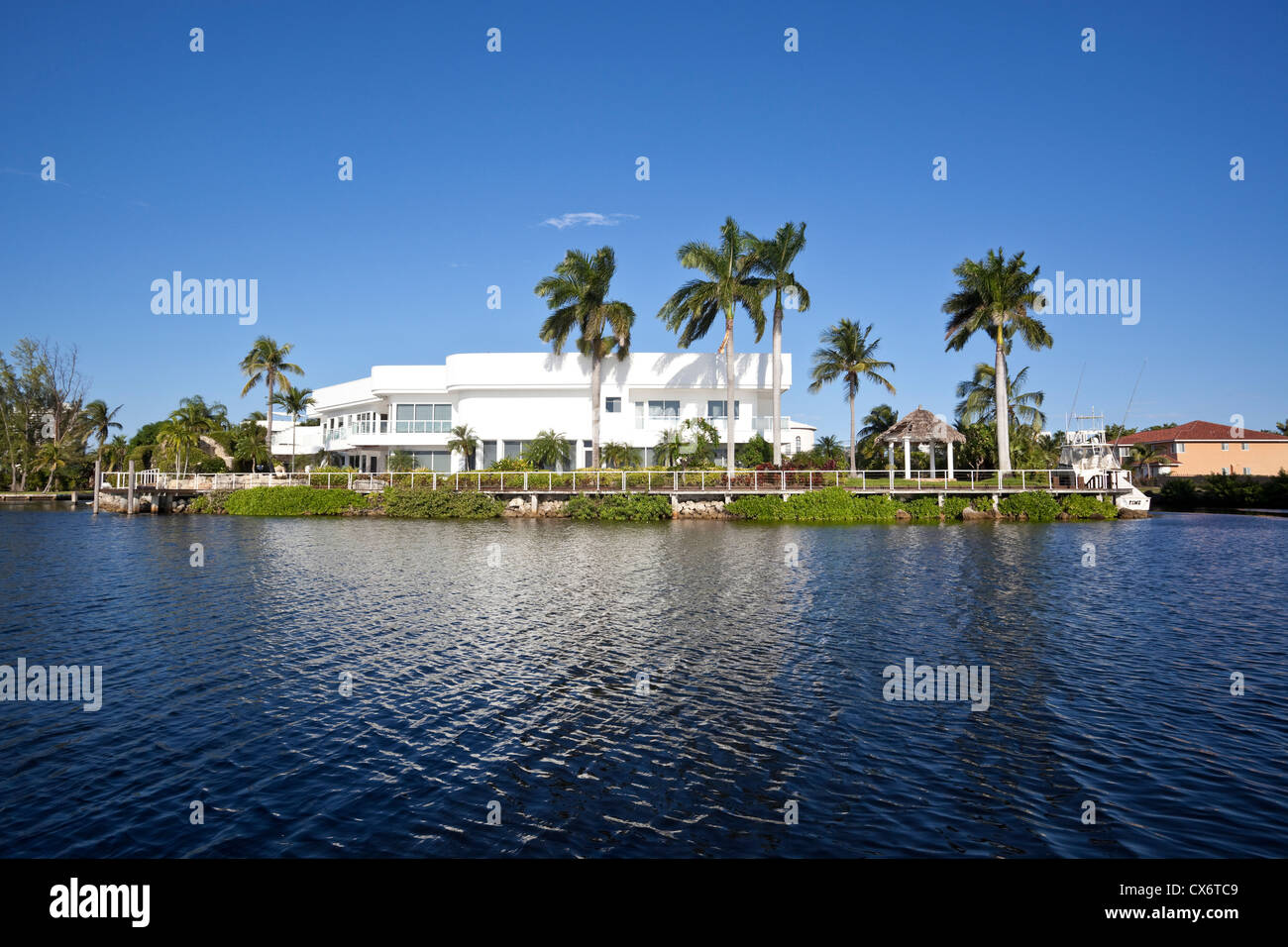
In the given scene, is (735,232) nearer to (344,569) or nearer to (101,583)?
(344,569)

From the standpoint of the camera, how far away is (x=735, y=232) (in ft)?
137

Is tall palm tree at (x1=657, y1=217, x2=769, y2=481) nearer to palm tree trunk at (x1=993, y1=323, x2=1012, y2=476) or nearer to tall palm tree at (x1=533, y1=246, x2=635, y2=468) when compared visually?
tall palm tree at (x1=533, y1=246, x2=635, y2=468)

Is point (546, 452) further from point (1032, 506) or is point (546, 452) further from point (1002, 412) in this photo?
point (1032, 506)

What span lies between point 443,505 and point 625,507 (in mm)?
10040

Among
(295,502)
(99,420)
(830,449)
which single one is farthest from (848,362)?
(99,420)

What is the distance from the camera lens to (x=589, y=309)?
43.4 m

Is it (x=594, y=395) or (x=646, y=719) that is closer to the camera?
(x=646, y=719)

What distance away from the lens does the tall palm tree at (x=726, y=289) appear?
136 ft

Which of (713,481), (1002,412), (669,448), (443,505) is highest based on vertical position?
(1002,412)

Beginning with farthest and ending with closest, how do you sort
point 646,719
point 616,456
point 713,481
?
point 616,456 → point 713,481 → point 646,719

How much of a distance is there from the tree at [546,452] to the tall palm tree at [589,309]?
2163 mm

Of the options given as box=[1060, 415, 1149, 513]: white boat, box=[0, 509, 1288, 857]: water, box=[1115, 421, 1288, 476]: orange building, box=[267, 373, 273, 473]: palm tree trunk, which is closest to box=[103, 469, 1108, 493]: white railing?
box=[1060, 415, 1149, 513]: white boat

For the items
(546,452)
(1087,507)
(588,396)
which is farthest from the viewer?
(588,396)

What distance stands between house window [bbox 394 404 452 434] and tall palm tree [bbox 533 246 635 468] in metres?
10.6
